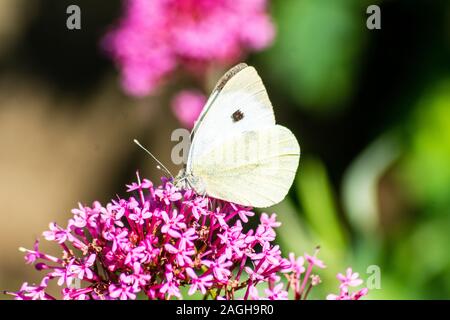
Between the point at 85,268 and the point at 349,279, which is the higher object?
the point at 85,268

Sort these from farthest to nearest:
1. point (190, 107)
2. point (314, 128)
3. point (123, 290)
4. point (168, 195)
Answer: point (314, 128)
point (190, 107)
point (168, 195)
point (123, 290)

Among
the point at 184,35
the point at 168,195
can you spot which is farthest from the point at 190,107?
the point at 168,195

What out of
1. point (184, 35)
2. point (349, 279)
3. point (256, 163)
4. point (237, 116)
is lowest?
point (349, 279)

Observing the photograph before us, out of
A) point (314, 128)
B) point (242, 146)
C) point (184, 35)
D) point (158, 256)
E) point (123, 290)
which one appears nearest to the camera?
point (123, 290)

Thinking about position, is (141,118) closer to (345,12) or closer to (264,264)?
(345,12)

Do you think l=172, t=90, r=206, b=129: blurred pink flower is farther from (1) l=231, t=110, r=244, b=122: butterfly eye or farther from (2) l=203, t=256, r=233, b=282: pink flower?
(2) l=203, t=256, r=233, b=282: pink flower

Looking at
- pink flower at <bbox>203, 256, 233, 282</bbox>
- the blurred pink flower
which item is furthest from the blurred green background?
pink flower at <bbox>203, 256, 233, 282</bbox>

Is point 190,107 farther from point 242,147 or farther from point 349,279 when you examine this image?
point 349,279

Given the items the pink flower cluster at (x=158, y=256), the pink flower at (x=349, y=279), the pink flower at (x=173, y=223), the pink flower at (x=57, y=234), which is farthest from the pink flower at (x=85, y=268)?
the pink flower at (x=349, y=279)
